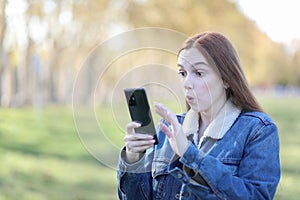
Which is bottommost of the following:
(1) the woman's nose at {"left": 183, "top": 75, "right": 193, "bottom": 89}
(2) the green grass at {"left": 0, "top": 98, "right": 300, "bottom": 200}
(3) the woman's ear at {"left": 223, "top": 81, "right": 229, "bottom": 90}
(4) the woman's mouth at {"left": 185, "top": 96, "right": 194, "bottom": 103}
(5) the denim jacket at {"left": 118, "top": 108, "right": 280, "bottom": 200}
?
(5) the denim jacket at {"left": 118, "top": 108, "right": 280, "bottom": 200}

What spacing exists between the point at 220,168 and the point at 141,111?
219mm

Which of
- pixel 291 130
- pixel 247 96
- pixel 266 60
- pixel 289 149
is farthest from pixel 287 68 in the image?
pixel 247 96

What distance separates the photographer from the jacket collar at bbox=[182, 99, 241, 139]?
1271 millimetres

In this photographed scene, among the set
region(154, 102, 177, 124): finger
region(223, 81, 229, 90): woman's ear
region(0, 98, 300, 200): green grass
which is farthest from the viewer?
region(0, 98, 300, 200): green grass

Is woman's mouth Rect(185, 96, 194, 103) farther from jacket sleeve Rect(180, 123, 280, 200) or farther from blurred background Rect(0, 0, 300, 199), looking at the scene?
blurred background Rect(0, 0, 300, 199)

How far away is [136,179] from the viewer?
4.39 feet

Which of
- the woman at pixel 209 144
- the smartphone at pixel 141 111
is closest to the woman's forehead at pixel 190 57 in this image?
the woman at pixel 209 144

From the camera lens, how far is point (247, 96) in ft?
4.29

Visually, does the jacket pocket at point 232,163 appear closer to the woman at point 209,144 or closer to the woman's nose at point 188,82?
the woman at point 209,144

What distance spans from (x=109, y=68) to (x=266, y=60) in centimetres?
1166

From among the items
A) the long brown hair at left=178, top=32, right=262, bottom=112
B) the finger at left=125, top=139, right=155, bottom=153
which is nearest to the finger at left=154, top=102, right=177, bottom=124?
the finger at left=125, top=139, right=155, bottom=153

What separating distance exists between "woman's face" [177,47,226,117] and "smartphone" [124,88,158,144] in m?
0.11

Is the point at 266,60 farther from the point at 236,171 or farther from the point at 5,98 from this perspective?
the point at 236,171

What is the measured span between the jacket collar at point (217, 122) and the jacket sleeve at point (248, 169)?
0.25 feet
